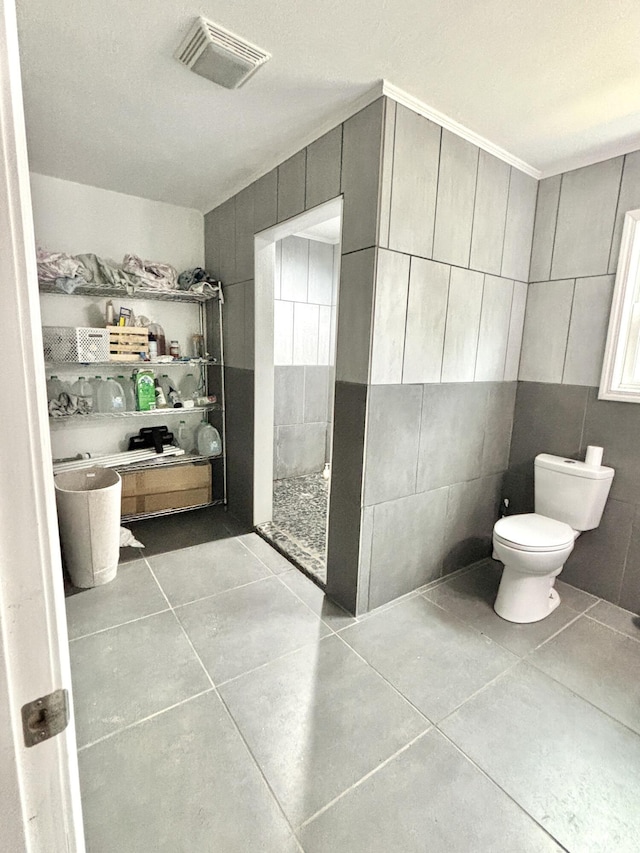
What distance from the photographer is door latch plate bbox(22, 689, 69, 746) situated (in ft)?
1.56

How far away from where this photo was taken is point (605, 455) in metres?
2.16

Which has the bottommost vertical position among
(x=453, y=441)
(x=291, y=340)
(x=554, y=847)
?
(x=554, y=847)

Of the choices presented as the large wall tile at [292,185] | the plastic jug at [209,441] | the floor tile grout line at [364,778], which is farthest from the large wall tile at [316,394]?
the floor tile grout line at [364,778]

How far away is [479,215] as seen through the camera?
205 centimetres

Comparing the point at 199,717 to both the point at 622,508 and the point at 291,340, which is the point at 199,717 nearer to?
the point at 622,508

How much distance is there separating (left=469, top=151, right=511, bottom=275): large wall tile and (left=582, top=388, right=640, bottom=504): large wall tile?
89 cm

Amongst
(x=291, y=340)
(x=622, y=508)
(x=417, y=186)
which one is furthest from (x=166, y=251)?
(x=622, y=508)

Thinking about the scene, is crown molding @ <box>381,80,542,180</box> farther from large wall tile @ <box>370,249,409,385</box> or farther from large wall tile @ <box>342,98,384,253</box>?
large wall tile @ <box>370,249,409,385</box>

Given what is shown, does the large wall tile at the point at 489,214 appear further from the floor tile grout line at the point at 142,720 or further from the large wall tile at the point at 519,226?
the floor tile grout line at the point at 142,720

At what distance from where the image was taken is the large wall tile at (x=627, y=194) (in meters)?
1.97

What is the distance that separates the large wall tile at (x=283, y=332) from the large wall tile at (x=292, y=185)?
1351 millimetres

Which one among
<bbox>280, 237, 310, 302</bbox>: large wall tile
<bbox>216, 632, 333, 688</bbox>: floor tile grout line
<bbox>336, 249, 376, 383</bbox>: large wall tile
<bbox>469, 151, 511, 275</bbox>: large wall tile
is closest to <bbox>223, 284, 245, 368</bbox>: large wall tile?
<bbox>280, 237, 310, 302</bbox>: large wall tile

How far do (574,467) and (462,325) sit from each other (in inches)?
36.9

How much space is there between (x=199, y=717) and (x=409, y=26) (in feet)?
7.89
